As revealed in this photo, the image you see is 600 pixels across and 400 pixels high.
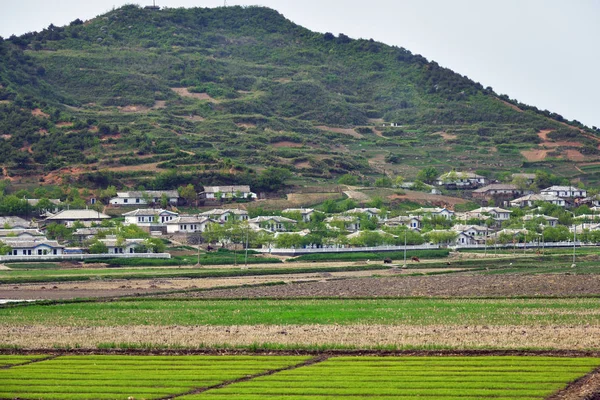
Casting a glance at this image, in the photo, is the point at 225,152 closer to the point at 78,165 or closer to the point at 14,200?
the point at 78,165

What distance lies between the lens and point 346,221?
12269 cm

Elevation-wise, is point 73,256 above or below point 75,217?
below

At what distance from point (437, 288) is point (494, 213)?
67.7 metres

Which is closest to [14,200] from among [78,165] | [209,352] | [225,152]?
[78,165]

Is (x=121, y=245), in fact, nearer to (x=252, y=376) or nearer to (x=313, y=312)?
(x=313, y=312)

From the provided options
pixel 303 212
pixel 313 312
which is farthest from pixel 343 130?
pixel 313 312

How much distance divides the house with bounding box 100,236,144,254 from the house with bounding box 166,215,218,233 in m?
16.2

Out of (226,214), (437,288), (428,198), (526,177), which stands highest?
(526,177)

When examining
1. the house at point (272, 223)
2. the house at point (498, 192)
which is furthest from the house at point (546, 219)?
the house at point (272, 223)

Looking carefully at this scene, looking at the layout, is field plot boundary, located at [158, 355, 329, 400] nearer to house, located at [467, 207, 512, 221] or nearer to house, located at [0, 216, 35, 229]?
A: house, located at [0, 216, 35, 229]

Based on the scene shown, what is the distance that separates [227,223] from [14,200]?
27560mm

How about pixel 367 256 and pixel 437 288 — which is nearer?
pixel 437 288

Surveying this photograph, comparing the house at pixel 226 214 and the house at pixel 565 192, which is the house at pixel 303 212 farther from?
the house at pixel 565 192

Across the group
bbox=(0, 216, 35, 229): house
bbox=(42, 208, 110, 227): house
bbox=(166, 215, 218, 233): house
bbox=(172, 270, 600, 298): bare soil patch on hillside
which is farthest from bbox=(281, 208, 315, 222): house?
bbox=(172, 270, 600, 298): bare soil patch on hillside
